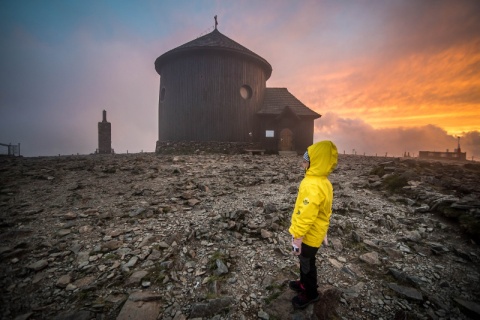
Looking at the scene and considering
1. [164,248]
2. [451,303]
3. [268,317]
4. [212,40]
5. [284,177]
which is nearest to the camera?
[268,317]

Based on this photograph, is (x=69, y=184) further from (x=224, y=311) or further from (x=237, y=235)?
(x=224, y=311)

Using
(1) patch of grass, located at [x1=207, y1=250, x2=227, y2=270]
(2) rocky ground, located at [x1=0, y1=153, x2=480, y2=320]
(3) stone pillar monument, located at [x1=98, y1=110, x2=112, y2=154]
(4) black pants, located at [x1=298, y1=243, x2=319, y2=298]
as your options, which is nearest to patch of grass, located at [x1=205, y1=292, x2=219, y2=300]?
(2) rocky ground, located at [x1=0, y1=153, x2=480, y2=320]

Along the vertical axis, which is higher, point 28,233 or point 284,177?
point 284,177

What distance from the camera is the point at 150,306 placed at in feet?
10.4

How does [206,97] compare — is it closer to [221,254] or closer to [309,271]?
[221,254]

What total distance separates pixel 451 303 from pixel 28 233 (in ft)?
27.3

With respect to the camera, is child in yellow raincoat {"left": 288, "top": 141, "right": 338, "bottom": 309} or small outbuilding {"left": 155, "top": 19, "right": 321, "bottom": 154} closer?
child in yellow raincoat {"left": 288, "top": 141, "right": 338, "bottom": 309}

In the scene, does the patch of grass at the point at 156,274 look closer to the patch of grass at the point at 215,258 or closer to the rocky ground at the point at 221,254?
the rocky ground at the point at 221,254

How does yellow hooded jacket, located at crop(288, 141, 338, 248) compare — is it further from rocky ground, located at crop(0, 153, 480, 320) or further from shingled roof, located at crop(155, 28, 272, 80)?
shingled roof, located at crop(155, 28, 272, 80)

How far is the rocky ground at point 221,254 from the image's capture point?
10.5 feet

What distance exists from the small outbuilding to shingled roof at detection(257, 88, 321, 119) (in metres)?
0.09

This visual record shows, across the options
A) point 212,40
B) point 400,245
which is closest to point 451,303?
point 400,245

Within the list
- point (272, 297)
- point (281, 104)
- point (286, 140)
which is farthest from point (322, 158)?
point (281, 104)

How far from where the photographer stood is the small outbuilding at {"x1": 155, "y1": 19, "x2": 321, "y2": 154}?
17188mm
